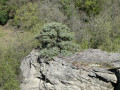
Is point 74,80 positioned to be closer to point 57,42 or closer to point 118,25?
point 57,42

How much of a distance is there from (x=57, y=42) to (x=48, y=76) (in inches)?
116

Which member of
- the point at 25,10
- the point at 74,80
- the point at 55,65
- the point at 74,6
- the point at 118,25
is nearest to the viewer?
the point at 74,80

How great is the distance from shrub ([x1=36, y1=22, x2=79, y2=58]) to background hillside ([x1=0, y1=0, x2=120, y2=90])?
342cm

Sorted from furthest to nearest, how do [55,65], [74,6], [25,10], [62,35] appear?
1. [74,6]
2. [25,10]
3. [62,35]
4. [55,65]

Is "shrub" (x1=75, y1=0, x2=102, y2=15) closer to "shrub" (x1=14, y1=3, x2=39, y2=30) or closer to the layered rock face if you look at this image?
"shrub" (x1=14, y1=3, x2=39, y2=30)

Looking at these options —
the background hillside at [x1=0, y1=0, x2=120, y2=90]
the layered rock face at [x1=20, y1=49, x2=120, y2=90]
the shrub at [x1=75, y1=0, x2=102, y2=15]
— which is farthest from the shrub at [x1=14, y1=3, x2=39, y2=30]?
the layered rock face at [x1=20, y1=49, x2=120, y2=90]

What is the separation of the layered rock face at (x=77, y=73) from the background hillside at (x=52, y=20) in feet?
6.38

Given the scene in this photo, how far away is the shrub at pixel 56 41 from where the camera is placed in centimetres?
1234

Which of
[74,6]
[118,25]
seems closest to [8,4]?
[74,6]

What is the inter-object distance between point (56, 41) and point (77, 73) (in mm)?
3483

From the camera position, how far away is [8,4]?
35.7 m

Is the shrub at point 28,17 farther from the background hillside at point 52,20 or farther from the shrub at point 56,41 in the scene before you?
the shrub at point 56,41

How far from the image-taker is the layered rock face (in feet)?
33.6

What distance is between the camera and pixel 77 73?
1075cm
